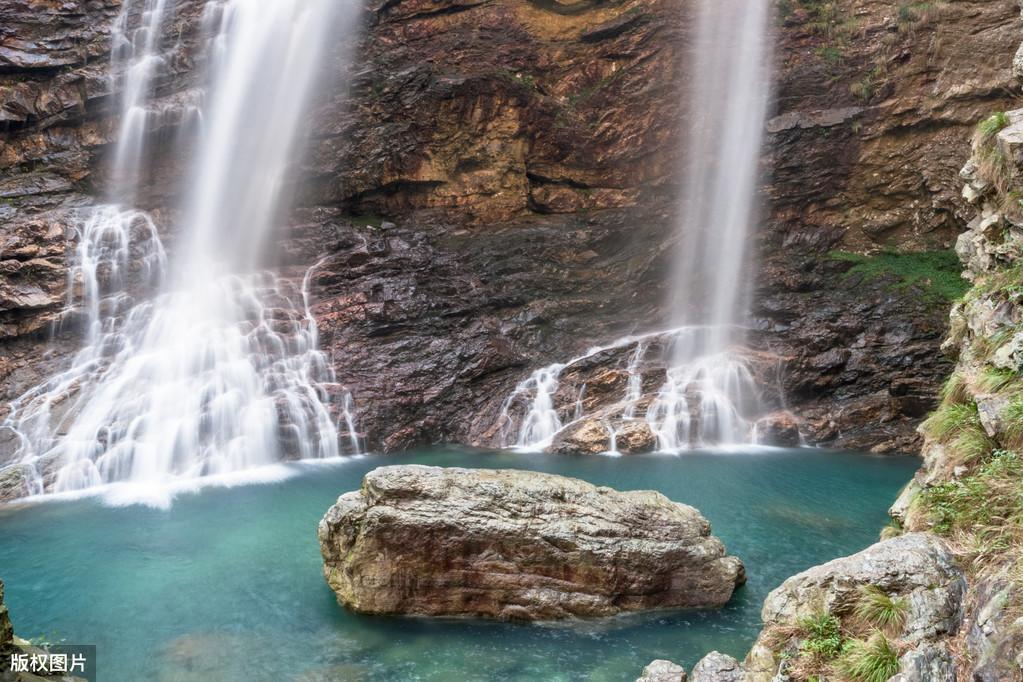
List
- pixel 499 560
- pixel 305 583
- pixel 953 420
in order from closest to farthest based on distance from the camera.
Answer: pixel 953 420 < pixel 499 560 < pixel 305 583

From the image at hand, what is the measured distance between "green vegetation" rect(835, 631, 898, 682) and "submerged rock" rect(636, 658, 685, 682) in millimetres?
2059

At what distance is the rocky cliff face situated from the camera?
2208 centimetres

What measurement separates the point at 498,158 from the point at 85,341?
543 inches

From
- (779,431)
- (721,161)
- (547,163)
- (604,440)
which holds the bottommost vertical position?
(604,440)

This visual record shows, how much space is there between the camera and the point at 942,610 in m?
5.06

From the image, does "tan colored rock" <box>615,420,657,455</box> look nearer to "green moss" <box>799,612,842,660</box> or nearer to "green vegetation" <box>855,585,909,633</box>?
"green moss" <box>799,612,842,660</box>

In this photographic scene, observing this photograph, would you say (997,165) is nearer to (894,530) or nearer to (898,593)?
(894,530)

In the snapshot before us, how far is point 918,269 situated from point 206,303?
70.2 feet

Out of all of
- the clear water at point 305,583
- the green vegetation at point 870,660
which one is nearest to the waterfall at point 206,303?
the clear water at point 305,583

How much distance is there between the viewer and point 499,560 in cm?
902

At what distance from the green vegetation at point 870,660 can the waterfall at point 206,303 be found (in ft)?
47.5

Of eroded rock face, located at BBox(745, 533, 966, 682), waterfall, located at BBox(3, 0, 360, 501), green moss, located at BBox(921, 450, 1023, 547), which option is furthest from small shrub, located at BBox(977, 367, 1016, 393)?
waterfall, located at BBox(3, 0, 360, 501)

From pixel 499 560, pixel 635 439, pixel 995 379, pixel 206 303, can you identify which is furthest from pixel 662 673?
pixel 206 303

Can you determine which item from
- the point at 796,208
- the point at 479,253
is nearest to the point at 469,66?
the point at 479,253
